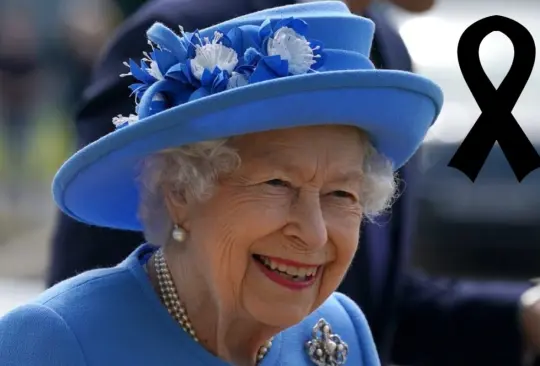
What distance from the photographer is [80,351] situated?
63.6 inches

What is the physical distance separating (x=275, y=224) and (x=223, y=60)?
0.26m

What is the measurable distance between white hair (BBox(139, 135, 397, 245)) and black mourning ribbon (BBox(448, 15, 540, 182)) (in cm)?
66

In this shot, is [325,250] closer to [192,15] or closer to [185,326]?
[185,326]

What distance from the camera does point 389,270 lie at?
2.36 m

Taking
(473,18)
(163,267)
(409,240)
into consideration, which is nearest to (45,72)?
(473,18)

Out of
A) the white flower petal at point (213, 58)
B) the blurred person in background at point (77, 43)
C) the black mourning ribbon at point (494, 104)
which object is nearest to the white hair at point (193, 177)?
the white flower petal at point (213, 58)

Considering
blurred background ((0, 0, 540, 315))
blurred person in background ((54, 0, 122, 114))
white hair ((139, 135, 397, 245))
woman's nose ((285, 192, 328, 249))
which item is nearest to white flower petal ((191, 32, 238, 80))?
white hair ((139, 135, 397, 245))

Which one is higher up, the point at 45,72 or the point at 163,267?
the point at 163,267

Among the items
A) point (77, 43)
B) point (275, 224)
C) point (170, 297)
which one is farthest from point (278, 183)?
point (77, 43)

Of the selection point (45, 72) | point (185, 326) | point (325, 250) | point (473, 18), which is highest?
point (325, 250)

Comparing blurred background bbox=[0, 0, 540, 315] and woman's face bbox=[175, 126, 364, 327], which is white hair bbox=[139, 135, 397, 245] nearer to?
woman's face bbox=[175, 126, 364, 327]

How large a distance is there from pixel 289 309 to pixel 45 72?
555 cm

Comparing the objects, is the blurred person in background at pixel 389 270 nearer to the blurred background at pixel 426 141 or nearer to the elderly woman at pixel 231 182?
the blurred background at pixel 426 141

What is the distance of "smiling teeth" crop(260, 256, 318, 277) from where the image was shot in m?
1.62
